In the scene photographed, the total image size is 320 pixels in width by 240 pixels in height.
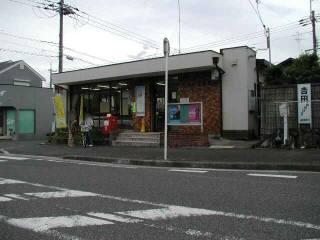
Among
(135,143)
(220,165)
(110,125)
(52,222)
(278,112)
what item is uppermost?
(278,112)

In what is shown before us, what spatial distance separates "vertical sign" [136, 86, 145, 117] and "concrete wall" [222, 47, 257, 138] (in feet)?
14.9

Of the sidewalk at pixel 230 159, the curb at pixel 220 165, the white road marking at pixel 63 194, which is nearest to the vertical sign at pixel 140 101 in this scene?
the sidewalk at pixel 230 159

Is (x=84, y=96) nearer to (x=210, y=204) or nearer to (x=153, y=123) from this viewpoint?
(x=153, y=123)

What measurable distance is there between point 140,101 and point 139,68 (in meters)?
1.96

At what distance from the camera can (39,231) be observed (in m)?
5.18

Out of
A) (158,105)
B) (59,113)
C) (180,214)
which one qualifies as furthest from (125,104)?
(180,214)

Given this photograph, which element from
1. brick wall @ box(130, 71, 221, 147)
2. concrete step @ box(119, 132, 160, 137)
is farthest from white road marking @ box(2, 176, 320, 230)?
concrete step @ box(119, 132, 160, 137)

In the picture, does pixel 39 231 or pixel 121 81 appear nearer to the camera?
pixel 39 231

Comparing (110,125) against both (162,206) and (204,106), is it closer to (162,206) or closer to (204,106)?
(204,106)

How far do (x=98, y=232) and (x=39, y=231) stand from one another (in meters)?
0.78

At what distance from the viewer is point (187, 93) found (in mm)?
18562

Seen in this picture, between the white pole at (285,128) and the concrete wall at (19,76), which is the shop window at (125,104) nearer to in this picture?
the white pole at (285,128)

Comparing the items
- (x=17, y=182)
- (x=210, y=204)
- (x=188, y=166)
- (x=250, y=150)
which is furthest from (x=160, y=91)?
(x=210, y=204)

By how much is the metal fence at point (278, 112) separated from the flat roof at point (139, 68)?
9.32ft
